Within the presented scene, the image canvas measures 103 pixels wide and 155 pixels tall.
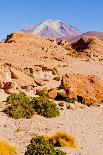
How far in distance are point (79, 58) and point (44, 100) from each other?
110ft

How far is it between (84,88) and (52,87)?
4927 mm

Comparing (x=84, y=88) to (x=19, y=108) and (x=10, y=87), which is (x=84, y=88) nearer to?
(x=10, y=87)

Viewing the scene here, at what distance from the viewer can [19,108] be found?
85.6 feet

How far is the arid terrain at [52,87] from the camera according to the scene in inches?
885

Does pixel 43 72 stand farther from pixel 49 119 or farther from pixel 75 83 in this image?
pixel 49 119

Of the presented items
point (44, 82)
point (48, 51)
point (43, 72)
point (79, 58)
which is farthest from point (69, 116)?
point (79, 58)

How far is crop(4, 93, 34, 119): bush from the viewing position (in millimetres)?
25667

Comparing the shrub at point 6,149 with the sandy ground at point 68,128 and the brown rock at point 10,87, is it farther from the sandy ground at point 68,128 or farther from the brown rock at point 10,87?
the brown rock at point 10,87

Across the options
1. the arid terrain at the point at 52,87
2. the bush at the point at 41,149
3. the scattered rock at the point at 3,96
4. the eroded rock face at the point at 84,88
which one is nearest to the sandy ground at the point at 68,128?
the arid terrain at the point at 52,87

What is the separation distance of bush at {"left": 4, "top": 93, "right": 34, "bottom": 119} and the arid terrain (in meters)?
0.36

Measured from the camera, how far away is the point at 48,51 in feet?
181

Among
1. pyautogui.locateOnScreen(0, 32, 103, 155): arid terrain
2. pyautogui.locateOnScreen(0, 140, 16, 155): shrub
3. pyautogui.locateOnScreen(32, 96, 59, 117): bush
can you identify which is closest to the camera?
pyautogui.locateOnScreen(0, 140, 16, 155): shrub

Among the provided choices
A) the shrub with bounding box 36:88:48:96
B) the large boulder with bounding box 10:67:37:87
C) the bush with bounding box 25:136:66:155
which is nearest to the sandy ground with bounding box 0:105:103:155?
the bush with bounding box 25:136:66:155

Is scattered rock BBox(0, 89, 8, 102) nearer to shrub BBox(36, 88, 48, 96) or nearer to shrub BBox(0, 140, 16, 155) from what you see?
shrub BBox(36, 88, 48, 96)
